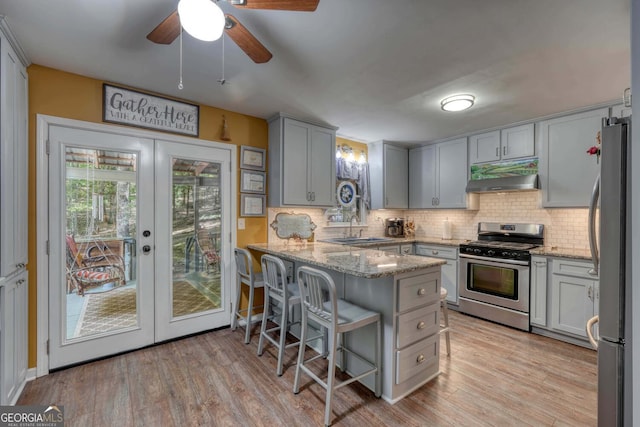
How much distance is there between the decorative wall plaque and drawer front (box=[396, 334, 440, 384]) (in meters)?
2.09

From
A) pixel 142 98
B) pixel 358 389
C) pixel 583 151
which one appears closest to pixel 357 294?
pixel 358 389

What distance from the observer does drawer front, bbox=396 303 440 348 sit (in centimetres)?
201

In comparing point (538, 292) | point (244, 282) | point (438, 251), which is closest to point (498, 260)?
point (538, 292)

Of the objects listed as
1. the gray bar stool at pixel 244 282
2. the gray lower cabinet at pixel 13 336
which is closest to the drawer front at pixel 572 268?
the gray bar stool at pixel 244 282

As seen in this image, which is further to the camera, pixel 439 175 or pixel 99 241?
pixel 439 175

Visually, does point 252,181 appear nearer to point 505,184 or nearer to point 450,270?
point 450,270

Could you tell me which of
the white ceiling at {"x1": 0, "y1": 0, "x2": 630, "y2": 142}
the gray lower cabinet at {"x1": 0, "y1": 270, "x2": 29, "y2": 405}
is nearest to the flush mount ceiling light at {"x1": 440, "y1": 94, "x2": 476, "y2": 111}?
the white ceiling at {"x1": 0, "y1": 0, "x2": 630, "y2": 142}

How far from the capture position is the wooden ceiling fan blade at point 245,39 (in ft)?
4.98

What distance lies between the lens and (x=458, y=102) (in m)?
2.85

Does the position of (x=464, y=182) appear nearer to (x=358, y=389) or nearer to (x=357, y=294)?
(x=357, y=294)

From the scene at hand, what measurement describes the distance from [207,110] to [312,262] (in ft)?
6.90

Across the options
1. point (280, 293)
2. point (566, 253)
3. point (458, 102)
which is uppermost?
point (458, 102)

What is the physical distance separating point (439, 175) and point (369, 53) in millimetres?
2855

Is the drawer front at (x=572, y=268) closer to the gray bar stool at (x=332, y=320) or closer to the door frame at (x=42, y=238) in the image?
the gray bar stool at (x=332, y=320)
